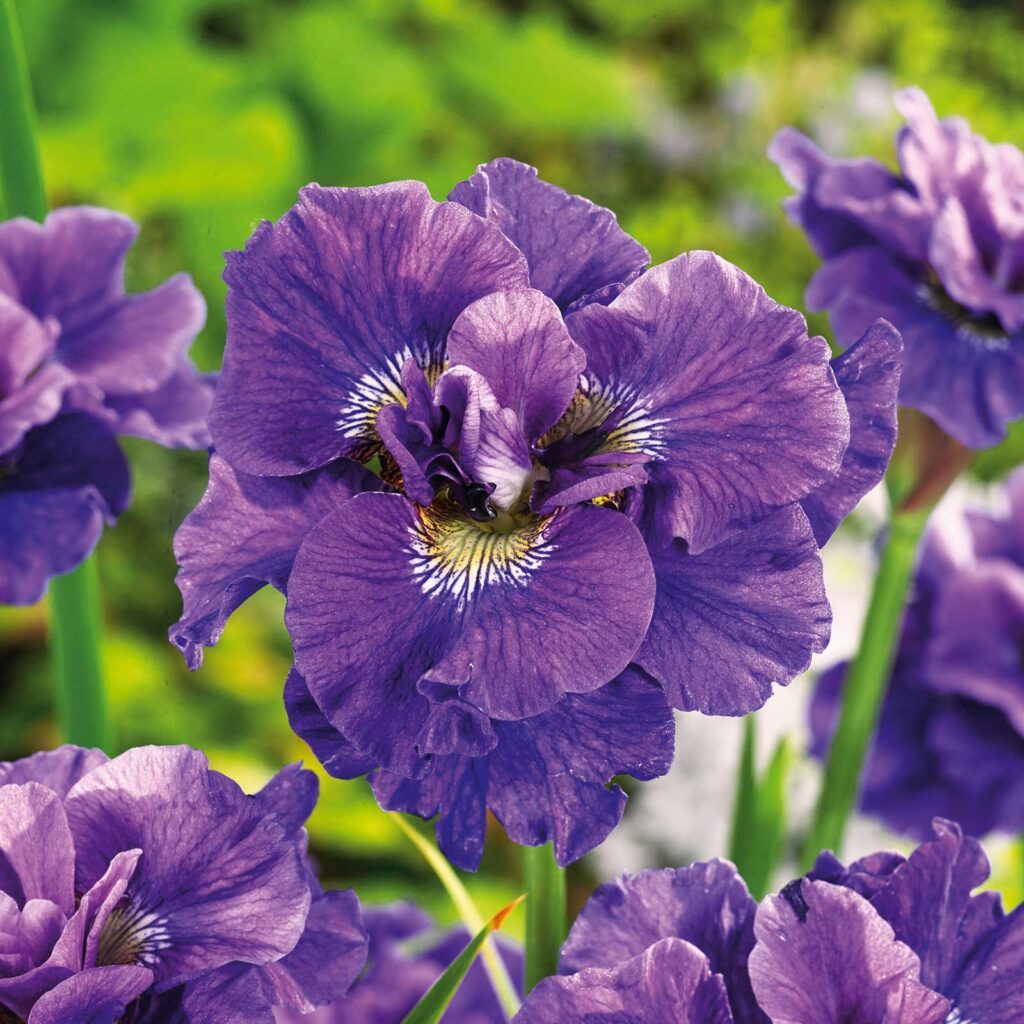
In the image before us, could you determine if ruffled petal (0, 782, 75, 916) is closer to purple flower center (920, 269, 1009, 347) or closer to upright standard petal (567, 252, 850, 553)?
upright standard petal (567, 252, 850, 553)

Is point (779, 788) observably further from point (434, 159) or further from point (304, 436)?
point (434, 159)

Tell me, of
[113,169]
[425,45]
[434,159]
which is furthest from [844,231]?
[425,45]

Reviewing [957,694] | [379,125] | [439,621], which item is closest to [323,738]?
[439,621]

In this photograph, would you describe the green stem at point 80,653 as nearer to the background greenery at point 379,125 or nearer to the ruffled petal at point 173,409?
the ruffled petal at point 173,409

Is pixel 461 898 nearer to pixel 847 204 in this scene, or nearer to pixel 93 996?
pixel 93 996

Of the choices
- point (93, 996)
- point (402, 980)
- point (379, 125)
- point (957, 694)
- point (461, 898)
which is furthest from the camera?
point (379, 125)

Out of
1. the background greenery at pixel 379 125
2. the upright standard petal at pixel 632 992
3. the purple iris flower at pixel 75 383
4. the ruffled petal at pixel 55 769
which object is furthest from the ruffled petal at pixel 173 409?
the background greenery at pixel 379 125
